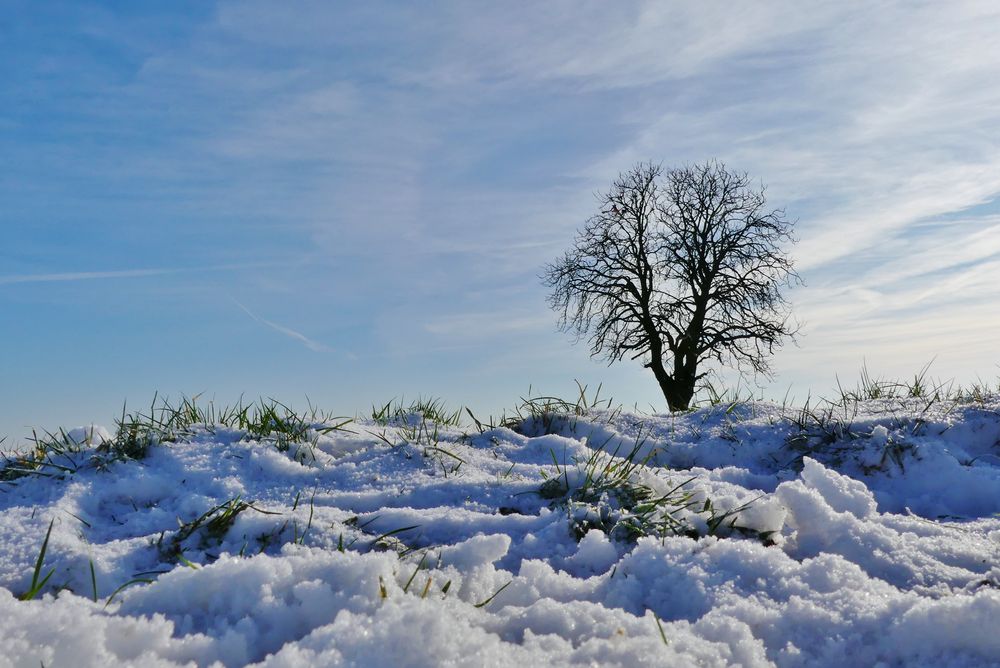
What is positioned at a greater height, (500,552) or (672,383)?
(672,383)

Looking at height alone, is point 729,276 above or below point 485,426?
above

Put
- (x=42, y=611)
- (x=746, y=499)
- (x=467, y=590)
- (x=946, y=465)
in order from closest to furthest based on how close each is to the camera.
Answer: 1. (x=42, y=611)
2. (x=467, y=590)
3. (x=746, y=499)
4. (x=946, y=465)

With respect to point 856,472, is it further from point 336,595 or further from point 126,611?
point 126,611

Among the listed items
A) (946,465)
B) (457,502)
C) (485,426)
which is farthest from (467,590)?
(946,465)

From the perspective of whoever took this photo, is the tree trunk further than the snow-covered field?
Yes

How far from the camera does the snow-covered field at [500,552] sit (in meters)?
1.95

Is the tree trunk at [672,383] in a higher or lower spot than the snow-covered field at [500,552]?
higher

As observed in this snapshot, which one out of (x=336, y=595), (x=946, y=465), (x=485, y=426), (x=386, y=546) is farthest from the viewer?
(x=485, y=426)

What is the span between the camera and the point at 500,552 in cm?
253

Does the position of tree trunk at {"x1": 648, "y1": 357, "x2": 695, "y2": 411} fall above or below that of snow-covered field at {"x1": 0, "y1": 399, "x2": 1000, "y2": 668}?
above

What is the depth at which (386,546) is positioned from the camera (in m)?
2.80

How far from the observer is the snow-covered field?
195 cm

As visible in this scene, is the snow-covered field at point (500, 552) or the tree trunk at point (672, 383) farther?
the tree trunk at point (672, 383)

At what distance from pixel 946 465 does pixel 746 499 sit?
1554 mm
